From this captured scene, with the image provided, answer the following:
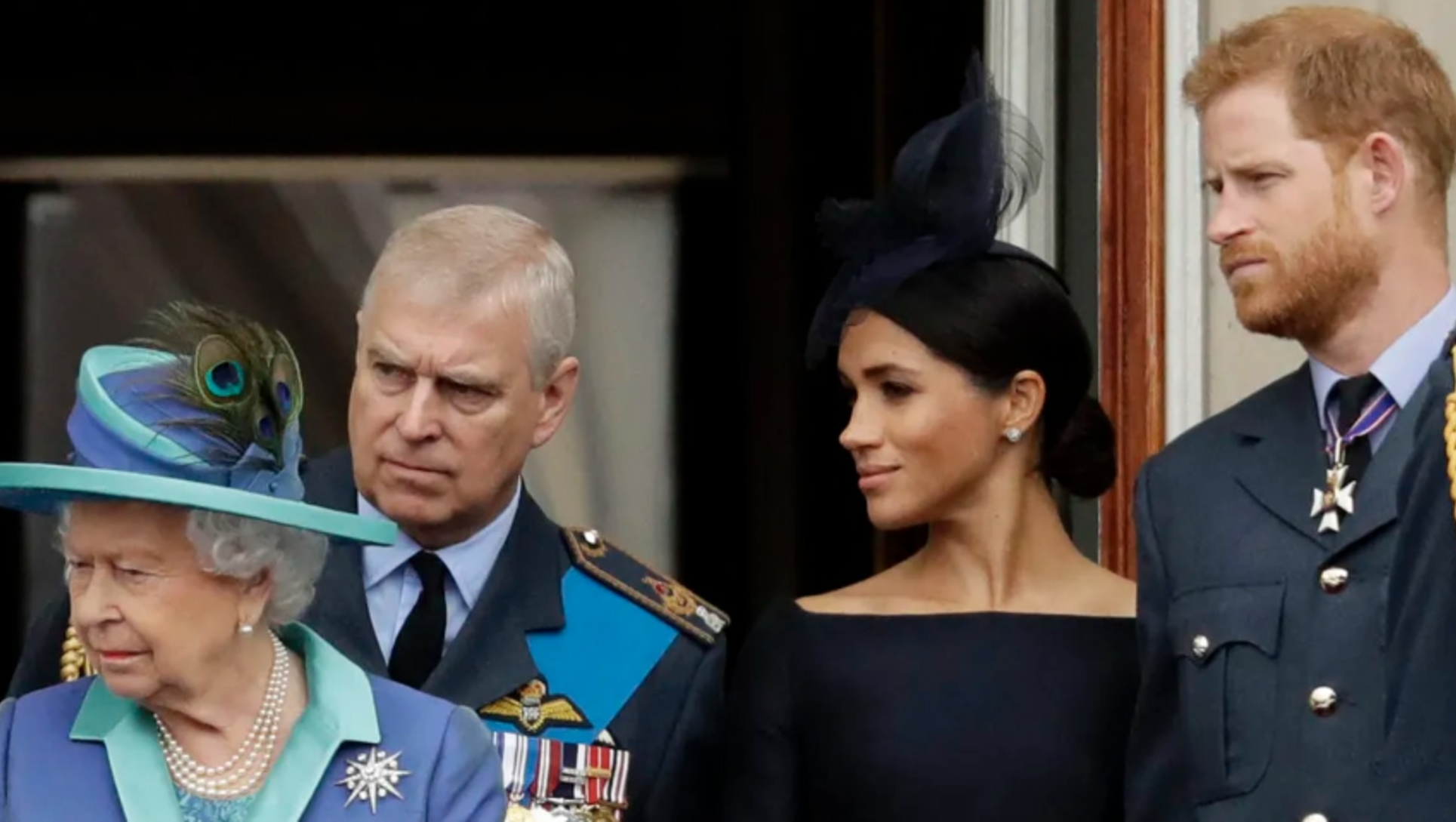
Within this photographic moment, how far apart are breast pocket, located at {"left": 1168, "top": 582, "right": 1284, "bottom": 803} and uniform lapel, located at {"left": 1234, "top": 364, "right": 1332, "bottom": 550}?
3.5 inches

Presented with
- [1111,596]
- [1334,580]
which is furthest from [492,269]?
[1334,580]

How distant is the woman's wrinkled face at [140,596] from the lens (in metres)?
2.97

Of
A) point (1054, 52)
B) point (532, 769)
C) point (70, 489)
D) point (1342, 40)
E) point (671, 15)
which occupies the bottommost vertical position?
point (532, 769)

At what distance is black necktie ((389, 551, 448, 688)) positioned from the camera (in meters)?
3.59

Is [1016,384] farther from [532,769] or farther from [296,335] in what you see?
[296,335]

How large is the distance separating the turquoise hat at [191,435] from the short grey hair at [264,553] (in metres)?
0.03

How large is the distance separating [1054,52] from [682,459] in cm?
164

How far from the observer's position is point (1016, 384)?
12.1 ft

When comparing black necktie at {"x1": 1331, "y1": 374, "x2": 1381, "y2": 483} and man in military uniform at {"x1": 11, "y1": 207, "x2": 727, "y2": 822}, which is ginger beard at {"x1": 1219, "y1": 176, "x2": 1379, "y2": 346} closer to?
black necktie at {"x1": 1331, "y1": 374, "x2": 1381, "y2": 483}

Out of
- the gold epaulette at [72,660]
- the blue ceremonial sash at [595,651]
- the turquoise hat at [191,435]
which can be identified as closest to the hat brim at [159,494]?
the turquoise hat at [191,435]

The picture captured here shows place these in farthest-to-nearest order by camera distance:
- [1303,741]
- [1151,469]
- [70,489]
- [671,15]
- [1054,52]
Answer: [671,15], [1054,52], [1151,469], [1303,741], [70,489]

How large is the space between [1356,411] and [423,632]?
3.69 ft

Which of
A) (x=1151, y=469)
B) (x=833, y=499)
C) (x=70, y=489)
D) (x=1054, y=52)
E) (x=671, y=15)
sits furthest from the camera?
(x=671, y=15)

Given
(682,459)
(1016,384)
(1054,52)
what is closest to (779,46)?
(682,459)
